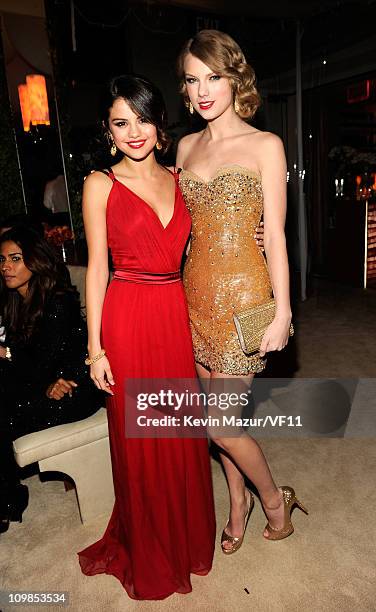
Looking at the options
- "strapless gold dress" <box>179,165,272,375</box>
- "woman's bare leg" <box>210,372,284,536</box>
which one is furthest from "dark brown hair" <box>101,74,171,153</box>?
"woman's bare leg" <box>210,372,284,536</box>

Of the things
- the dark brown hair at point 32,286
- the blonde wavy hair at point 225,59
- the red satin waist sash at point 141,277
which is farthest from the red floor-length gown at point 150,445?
the dark brown hair at point 32,286

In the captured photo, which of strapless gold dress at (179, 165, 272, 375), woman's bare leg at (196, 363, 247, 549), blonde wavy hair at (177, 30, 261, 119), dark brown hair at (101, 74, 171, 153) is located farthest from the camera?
woman's bare leg at (196, 363, 247, 549)

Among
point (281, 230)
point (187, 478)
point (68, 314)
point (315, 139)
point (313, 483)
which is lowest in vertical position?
point (313, 483)

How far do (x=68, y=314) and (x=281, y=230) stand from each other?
53.2 inches

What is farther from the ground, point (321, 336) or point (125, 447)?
point (125, 447)

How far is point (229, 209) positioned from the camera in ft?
6.42

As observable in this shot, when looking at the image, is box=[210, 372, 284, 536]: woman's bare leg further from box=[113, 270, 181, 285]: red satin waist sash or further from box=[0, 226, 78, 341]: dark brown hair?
box=[0, 226, 78, 341]: dark brown hair

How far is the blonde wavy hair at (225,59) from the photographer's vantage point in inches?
72.4

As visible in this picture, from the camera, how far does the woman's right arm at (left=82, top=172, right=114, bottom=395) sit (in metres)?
1.78

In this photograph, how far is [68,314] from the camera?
2.73 m

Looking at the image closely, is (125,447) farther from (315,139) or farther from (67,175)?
(315,139)

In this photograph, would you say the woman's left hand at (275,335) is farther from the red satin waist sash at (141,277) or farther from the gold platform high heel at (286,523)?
the gold platform high heel at (286,523)

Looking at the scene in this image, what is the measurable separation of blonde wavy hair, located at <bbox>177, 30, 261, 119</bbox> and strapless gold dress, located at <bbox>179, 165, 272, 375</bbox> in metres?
0.31

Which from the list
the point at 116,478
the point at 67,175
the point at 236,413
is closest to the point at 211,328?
the point at 236,413
